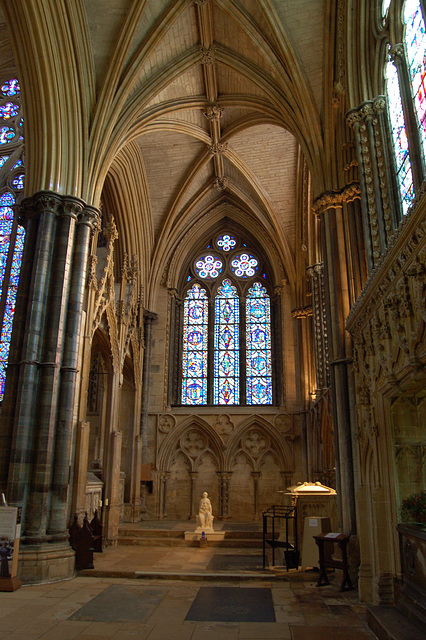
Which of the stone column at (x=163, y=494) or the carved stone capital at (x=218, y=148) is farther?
the carved stone capital at (x=218, y=148)

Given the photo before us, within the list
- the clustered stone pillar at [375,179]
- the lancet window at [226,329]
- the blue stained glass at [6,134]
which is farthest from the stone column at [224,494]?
the blue stained glass at [6,134]

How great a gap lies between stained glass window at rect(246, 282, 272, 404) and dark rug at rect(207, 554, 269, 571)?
8.19 m

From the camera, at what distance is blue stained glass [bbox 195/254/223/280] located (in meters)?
21.6

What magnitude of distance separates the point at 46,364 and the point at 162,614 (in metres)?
5.44

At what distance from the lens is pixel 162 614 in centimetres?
693

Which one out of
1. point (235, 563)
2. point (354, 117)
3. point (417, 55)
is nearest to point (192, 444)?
point (235, 563)

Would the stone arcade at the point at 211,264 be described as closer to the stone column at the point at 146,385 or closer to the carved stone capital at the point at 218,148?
the stone column at the point at 146,385

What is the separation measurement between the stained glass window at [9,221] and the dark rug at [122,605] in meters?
8.89

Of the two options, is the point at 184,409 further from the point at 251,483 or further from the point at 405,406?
the point at 405,406

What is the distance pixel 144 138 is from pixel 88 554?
1334cm

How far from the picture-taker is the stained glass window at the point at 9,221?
52.1 feet

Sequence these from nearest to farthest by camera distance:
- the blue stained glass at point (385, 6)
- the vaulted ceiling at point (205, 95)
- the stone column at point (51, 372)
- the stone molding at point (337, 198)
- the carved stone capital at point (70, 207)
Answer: the blue stained glass at point (385, 6), the stone column at point (51, 372), the stone molding at point (337, 198), the carved stone capital at point (70, 207), the vaulted ceiling at point (205, 95)

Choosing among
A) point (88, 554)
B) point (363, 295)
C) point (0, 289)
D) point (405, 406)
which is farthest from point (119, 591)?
point (0, 289)

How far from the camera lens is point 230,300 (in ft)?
69.4
